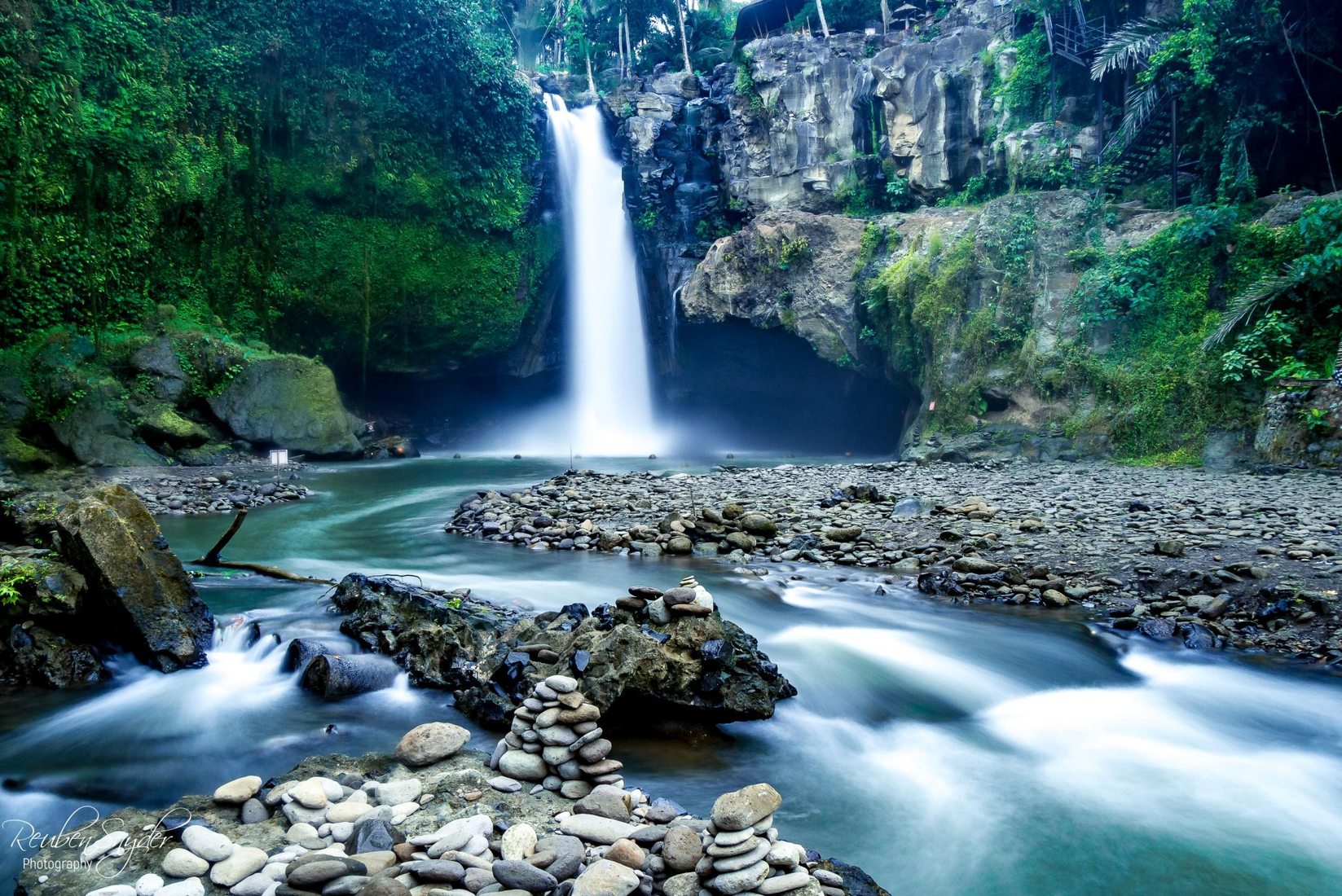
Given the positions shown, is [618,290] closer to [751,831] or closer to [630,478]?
[630,478]

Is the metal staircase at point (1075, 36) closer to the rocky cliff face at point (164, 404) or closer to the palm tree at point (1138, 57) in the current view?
the palm tree at point (1138, 57)

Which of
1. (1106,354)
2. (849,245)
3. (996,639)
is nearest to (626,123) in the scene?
(849,245)

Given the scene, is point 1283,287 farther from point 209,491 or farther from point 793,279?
point 209,491

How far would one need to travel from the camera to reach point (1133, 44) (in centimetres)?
1594

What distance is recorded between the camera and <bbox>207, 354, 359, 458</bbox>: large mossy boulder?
18172 mm

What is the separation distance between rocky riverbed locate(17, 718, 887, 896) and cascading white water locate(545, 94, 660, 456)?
22394 mm

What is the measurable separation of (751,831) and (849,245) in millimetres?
20566

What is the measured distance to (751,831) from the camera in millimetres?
2438

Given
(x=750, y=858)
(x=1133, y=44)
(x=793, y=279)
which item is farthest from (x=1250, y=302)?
(x=750, y=858)

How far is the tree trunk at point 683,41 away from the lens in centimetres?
3055

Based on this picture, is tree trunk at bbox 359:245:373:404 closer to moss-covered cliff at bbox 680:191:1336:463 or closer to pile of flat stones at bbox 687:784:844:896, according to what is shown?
moss-covered cliff at bbox 680:191:1336:463

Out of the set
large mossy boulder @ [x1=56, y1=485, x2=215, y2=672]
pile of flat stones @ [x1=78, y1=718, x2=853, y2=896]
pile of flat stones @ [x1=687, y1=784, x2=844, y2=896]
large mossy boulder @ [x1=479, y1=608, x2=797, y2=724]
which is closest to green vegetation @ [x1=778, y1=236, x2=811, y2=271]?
large mossy boulder @ [x1=479, y1=608, x2=797, y2=724]
